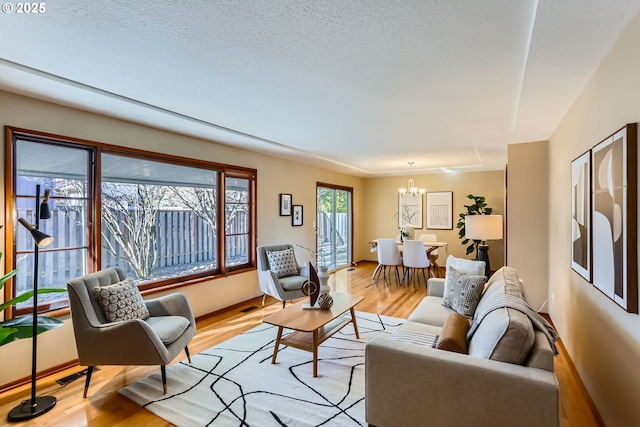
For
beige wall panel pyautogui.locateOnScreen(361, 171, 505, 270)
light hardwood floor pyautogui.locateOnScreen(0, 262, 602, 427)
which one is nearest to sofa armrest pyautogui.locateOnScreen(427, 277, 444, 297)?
light hardwood floor pyautogui.locateOnScreen(0, 262, 602, 427)

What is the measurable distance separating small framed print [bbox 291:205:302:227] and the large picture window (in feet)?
3.31

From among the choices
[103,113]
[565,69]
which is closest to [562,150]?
[565,69]

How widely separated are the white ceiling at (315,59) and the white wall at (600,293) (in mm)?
132

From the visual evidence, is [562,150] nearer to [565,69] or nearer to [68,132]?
[565,69]

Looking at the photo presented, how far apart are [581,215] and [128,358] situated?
354 cm

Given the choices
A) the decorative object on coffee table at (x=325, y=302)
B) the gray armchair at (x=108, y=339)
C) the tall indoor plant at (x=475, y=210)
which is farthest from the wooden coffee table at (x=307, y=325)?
the tall indoor plant at (x=475, y=210)

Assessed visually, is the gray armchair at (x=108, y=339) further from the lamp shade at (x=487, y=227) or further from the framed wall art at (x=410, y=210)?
the framed wall art at (x=410, y=210)

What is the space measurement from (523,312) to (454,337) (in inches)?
16.0

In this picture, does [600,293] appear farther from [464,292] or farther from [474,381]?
[474,381]

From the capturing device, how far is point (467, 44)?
1842 millimetres

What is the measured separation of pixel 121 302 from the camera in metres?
2.48

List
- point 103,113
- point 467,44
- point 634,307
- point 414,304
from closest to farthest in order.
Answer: point 634,307
point 467,44
point 103,113
point 414,304

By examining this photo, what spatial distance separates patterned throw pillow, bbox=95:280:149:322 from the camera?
7.89ft

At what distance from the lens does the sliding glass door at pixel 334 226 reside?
6.87m
